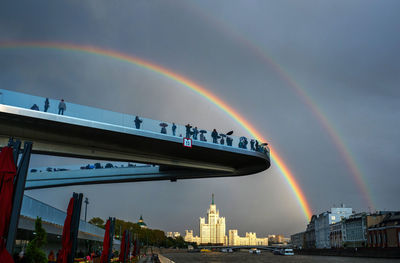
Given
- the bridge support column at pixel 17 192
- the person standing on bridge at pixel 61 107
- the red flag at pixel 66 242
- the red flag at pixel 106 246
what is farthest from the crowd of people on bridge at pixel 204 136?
the bridge support column at pixel 17 192

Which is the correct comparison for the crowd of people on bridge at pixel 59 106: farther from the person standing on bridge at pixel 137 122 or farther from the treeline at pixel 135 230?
the treeline at pixel 135 230

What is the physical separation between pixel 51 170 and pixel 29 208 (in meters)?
22.9

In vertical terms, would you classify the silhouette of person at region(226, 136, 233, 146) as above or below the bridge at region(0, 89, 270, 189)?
above

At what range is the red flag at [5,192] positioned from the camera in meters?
8.72

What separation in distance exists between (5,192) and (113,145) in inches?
1183

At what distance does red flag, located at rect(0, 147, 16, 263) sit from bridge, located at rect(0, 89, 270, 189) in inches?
882

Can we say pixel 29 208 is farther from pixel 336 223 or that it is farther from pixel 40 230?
pixel 336 223

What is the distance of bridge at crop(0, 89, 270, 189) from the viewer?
31.4 m

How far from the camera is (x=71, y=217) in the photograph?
14508 millimetres

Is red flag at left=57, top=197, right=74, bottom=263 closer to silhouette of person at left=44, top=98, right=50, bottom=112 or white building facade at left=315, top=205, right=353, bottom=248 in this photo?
silhouette of person at left=44, top=98, right=50, bottom=112

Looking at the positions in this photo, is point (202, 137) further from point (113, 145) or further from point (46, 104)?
point (46, 104)

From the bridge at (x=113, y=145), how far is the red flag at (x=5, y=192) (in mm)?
22403

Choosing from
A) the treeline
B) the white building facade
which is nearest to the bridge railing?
the treeline

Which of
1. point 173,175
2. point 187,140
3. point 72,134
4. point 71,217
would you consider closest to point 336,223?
point 173,175
